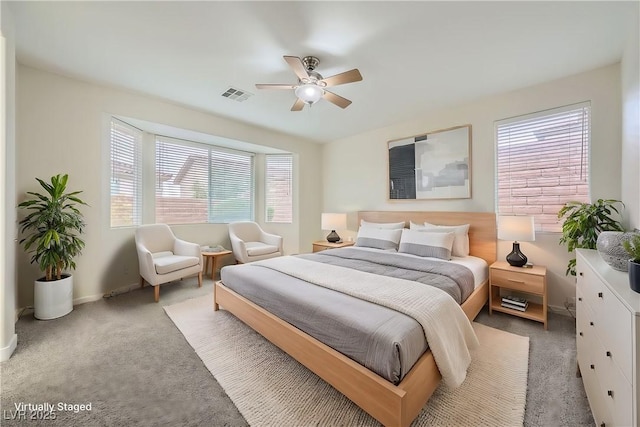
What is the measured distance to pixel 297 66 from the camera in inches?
80.7

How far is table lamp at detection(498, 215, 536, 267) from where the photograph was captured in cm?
259

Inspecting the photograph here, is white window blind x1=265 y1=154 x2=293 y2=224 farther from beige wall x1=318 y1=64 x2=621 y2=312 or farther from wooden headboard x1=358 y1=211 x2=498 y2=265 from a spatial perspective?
wooden headboard x1=358 y1=211 x2=498 y2=265

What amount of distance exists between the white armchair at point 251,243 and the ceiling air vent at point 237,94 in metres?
2.21

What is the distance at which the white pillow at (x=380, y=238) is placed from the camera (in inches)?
139

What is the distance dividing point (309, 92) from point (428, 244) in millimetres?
2274

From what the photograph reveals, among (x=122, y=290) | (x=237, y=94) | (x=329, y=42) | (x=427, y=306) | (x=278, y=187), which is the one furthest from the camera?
(x=278, y=187)

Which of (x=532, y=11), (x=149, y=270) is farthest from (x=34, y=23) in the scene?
(x=532, y=11)

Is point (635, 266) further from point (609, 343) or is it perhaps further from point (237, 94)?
point (237, 94)

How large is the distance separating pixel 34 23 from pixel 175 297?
3.01m

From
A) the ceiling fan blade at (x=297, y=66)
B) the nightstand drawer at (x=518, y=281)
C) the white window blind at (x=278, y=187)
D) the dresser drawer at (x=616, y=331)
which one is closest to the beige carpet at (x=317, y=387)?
the nightstand drawer at (x=518, y=281)

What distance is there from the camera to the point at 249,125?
438cm

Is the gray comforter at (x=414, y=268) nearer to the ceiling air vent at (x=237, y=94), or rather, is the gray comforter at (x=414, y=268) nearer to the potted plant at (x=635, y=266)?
the potted plant at (x=635, y=266)

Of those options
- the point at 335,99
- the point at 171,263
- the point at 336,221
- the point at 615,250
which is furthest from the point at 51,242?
the point at 615,250

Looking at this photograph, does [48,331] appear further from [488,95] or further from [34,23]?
[488,95]
